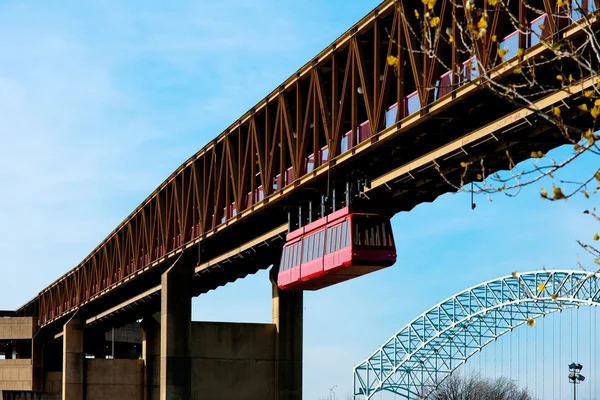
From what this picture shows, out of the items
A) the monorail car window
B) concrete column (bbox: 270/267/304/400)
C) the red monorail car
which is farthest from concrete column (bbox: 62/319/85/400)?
the red monorail car

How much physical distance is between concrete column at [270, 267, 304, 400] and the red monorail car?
23.0 m

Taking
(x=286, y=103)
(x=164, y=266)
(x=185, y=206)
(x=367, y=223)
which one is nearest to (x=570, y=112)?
(x=367, y=223)

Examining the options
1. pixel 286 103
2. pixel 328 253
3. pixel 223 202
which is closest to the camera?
pixel 328 253

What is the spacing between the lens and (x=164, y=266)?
241ft

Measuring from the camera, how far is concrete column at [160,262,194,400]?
68.0m

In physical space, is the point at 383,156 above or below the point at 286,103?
below

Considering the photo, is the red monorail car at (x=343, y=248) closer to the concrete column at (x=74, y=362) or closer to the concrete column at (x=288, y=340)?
the concrete column at (x=288, y=340)

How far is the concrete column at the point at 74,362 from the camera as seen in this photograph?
322 ft

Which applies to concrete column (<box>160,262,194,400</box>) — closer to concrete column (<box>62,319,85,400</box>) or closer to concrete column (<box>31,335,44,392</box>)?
concrete column (<box>62,319,85,400</box>)

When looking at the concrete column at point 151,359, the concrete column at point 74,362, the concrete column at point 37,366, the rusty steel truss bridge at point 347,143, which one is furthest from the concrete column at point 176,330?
the concrete column at point 37,366

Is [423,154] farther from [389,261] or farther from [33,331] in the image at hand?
[33,331]

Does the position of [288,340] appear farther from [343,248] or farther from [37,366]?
[37,366]

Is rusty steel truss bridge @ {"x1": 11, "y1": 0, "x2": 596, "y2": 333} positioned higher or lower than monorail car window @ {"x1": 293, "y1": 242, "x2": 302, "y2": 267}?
higher

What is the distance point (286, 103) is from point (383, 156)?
8779mm
